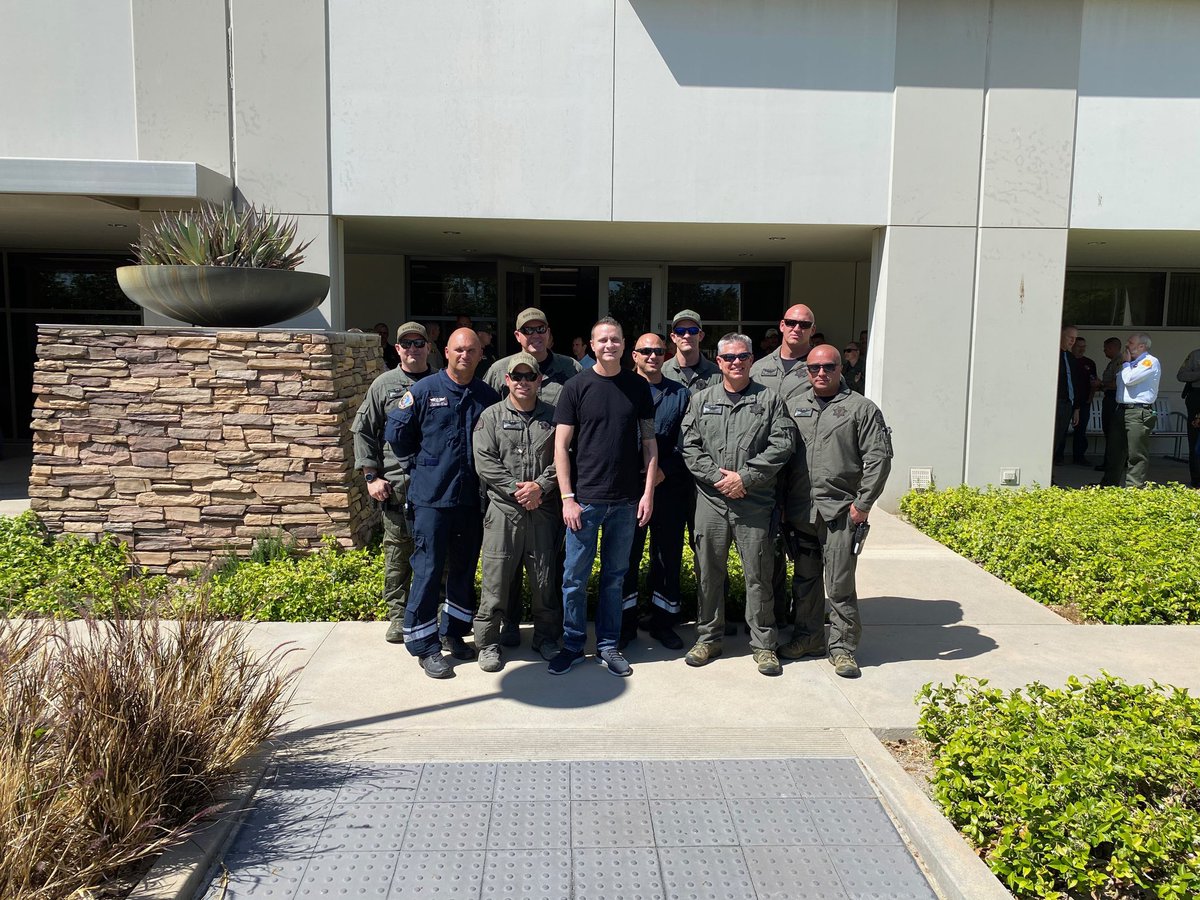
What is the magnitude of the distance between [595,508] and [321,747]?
1.90m

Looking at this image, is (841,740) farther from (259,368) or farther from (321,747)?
(259,368)

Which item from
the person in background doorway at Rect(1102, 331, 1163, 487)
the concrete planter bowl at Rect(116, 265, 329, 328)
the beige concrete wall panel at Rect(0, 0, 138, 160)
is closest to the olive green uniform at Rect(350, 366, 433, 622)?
the concrete planter bowl at Rect(116, 265, 329, 328)

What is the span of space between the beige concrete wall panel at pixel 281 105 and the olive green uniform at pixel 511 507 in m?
5.18

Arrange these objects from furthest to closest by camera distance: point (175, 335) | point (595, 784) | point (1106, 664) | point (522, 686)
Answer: point (175, 335), point (1106, 664), point (522, 686), point (595, 784)

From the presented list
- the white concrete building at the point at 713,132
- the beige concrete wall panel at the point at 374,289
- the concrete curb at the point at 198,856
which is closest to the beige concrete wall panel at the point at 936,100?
the white concrete building at the point at 713,132

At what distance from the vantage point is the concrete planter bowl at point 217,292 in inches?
276

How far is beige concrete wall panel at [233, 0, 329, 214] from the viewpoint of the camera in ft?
29.3

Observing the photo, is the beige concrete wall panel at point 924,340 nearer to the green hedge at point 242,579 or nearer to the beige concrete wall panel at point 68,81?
the green hedge at point 242,579

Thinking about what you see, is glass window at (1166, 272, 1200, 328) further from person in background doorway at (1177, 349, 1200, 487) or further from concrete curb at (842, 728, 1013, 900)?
concrete curb at (842, 728, 1013, 900)

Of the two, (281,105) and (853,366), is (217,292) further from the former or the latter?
(853,366)

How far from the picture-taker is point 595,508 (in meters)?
5.08

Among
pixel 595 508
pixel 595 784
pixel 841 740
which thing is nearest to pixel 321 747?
pixel 595 784

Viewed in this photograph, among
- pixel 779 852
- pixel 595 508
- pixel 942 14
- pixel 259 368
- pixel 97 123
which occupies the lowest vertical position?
pixel 779 852

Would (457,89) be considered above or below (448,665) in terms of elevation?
→ above
